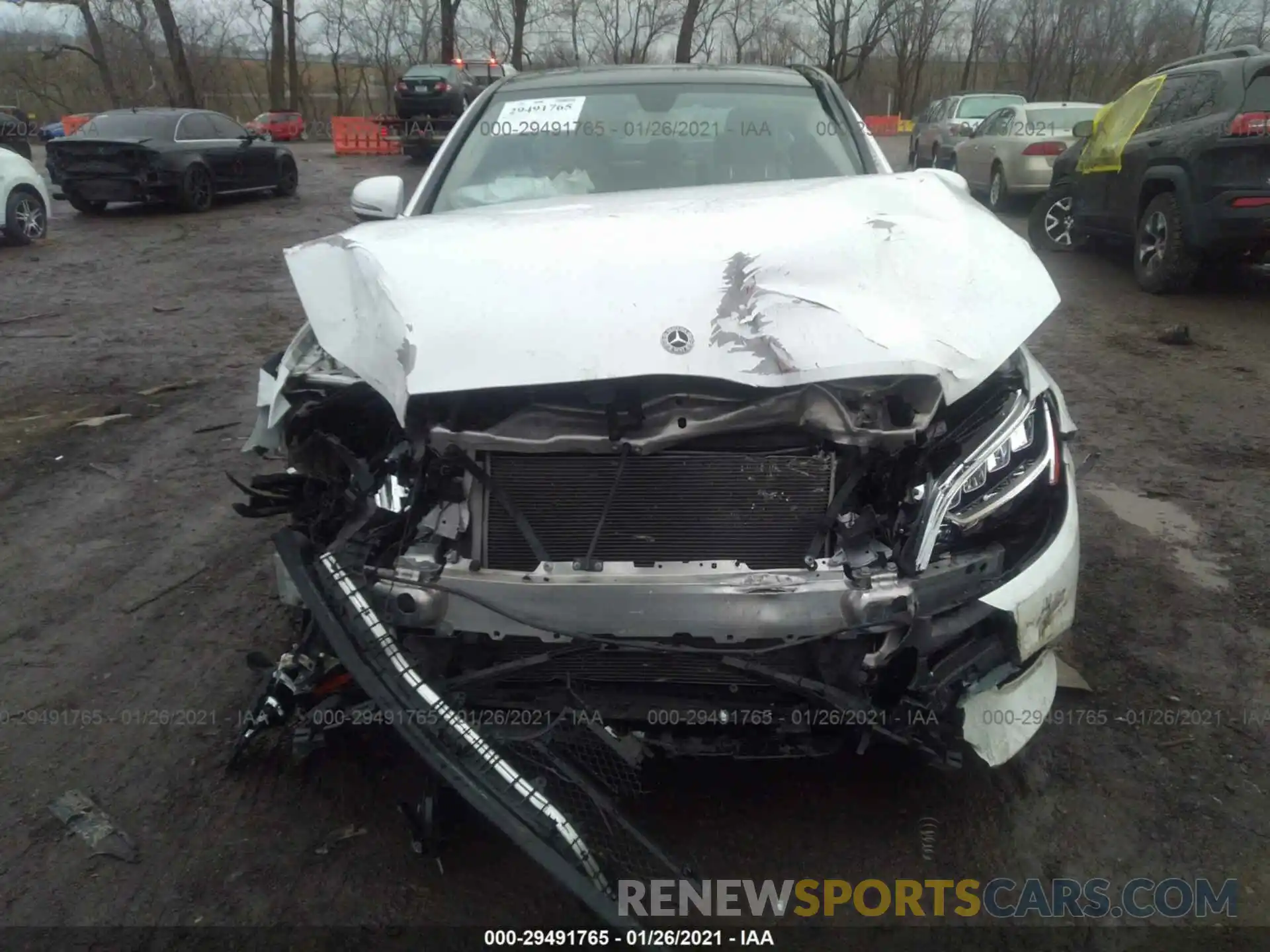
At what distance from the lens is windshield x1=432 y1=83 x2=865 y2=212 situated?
376 cm

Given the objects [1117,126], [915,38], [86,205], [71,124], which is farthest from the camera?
[915,38]

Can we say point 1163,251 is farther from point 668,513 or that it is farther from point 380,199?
point 668,513

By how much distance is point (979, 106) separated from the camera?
18.1m

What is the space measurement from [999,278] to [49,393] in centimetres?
584

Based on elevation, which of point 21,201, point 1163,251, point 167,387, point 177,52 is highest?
point 177,52

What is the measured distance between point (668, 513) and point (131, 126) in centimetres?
1427

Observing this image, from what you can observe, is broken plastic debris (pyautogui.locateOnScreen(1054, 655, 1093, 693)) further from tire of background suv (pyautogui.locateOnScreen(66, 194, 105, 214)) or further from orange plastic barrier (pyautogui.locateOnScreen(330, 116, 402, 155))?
orange plastic barrier (pyautogui.locateOnScreen(330, 116, 402, 155))

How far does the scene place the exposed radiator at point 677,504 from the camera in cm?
227

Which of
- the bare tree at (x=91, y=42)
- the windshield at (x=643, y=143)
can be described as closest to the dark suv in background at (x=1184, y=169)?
the windshield at (x=643, y=143)

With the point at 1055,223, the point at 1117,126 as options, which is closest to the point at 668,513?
the point at 1117,126

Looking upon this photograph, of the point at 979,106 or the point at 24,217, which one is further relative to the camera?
the point at 979,106

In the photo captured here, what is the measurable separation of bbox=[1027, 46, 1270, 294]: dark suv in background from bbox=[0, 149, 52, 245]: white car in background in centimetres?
1115

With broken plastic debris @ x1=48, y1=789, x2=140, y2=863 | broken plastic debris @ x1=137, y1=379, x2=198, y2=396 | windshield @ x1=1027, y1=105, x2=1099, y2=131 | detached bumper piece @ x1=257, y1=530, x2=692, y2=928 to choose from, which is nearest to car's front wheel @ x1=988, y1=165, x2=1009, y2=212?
windshield @ x1=1027, y1=105, x2=1099, y2=131

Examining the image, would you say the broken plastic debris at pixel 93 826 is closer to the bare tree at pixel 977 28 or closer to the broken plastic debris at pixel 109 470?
the broken plastic debris at pixel 109 470
